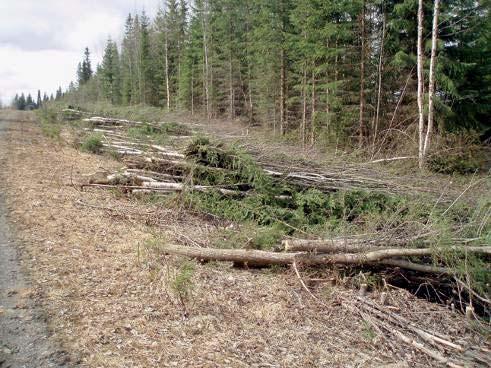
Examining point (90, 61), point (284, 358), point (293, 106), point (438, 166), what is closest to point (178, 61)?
point (293, 106)

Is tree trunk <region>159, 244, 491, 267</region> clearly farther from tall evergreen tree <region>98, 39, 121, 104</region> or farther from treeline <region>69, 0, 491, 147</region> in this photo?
tall evergreen tree <region>98, 39, 121, 104</region>

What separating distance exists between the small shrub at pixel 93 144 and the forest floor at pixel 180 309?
279 inches

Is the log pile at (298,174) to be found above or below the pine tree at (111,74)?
below

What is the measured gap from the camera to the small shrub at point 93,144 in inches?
549

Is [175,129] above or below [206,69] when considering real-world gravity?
below

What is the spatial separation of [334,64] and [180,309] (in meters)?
15.4

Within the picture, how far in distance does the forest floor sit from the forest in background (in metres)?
8.50

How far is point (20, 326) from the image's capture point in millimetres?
3885

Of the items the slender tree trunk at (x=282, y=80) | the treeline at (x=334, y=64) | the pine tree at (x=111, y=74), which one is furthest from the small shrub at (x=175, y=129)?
the pine tree at (x=111, y=74)

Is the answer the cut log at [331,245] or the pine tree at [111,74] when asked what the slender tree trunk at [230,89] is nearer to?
the cut log at [331,245]

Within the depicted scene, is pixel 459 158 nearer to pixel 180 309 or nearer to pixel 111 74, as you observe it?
pixel 180 309

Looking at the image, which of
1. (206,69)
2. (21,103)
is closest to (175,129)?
(206,69)

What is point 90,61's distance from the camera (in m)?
75.7

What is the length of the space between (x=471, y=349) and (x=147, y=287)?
12.5 ft
